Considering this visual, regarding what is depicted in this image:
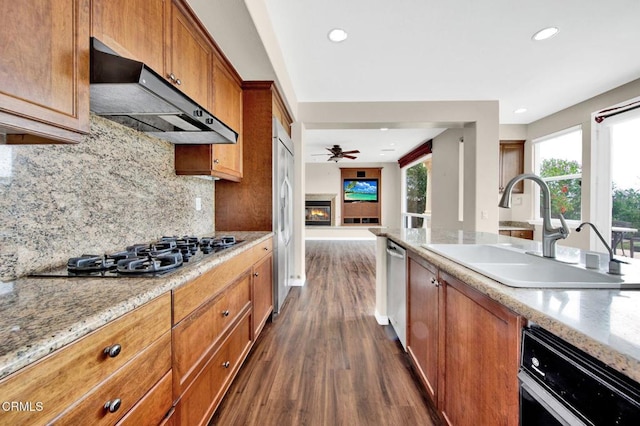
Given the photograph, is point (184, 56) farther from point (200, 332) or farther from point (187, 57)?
point (200, 332)

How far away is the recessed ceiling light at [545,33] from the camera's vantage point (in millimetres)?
2285

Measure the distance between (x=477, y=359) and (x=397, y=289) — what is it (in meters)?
1.16

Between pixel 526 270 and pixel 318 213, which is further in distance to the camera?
pixel 318 213

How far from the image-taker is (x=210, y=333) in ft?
4.25

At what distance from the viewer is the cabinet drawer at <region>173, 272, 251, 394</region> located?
1.04 metres

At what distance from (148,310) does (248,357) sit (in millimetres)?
1400

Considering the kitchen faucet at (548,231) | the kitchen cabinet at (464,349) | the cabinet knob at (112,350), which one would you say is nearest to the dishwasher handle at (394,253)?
the kitchen cabinet at (464,349)

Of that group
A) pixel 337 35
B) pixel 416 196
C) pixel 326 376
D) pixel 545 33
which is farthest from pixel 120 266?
pixel 416 196

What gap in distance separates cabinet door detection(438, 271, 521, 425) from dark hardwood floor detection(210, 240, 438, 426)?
16.1 inches

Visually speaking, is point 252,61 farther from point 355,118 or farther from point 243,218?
point 355,118

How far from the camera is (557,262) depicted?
3.66ft

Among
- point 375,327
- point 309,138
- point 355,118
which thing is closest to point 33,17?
point 375,327

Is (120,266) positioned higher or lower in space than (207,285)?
higher

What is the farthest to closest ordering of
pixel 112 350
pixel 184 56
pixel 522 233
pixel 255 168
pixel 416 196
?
pixel 416 196 → pixel 522 233 → pixel 255 168 → pixel 184 56 → pixel 112 350
